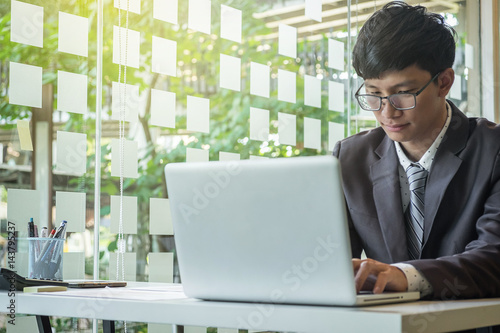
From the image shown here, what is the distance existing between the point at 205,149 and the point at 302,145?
57 centimetres

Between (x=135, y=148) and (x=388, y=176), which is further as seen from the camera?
(x=135, y=148)

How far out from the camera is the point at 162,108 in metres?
2.34

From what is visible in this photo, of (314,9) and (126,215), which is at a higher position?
(314,9)

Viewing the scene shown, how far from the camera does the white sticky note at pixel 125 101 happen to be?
2178 millimetres

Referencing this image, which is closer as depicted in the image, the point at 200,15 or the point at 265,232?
the point at 265,232

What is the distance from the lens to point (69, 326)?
6.58 feet

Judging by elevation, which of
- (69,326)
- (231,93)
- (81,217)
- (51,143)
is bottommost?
(69,326)

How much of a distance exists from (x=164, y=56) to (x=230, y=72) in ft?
1.22

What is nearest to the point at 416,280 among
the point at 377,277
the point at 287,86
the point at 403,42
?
the point at 377,277

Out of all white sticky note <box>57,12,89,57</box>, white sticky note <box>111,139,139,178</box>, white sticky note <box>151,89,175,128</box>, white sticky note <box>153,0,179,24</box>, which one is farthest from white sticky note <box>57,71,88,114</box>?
white sticky note <box>153,0,179,24</box>

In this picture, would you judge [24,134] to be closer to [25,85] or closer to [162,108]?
[25,85]

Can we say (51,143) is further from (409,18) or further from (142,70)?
(409,18)

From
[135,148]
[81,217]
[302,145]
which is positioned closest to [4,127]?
[81,217]

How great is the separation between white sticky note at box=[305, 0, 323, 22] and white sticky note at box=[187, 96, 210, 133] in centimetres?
84
